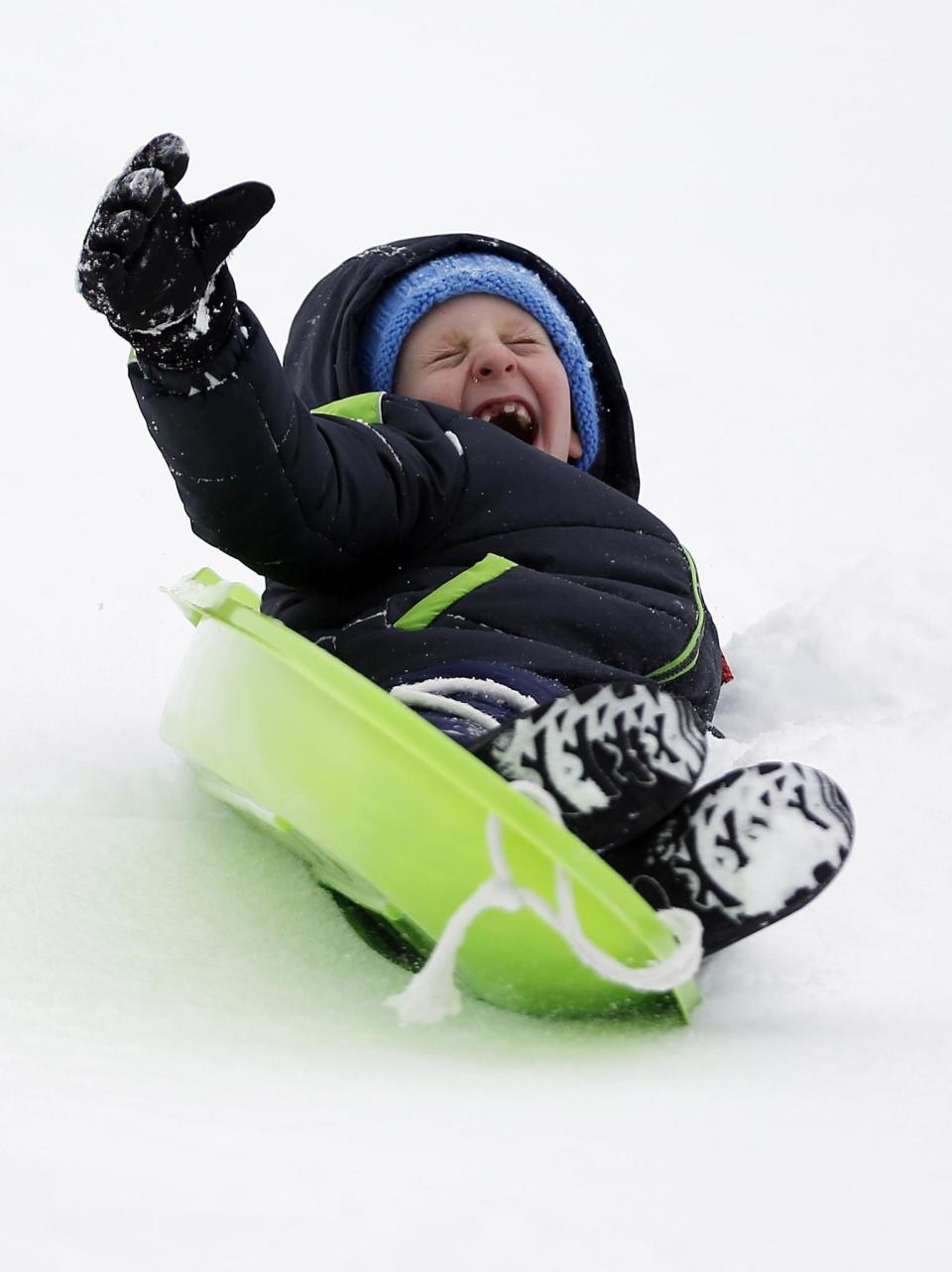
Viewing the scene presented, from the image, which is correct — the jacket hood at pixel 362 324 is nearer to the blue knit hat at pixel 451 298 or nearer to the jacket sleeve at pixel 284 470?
the blue knit hat at pixel 451 298

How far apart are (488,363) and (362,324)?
18 cm

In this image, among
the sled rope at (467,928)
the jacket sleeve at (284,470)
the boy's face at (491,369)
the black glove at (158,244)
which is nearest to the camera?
the sled rope at (467,928)

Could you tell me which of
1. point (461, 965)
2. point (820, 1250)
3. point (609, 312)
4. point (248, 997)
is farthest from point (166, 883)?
point (609, 312)

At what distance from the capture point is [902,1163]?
0.64 m

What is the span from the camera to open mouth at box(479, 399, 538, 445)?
5.36 ft

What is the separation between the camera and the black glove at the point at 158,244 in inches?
37.8

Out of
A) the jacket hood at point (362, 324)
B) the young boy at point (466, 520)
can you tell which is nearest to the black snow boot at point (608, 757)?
the young boy at point (466, 520)

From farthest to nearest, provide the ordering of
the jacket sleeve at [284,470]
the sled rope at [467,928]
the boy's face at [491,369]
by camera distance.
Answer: the boy's face at [491,369] < the jacket sleeve at [284,470] < the sled rope at [467,928]

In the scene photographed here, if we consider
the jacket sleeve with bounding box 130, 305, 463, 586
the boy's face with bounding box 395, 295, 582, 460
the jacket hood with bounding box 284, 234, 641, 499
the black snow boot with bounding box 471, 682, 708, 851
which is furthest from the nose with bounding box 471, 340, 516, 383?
the black snow boot with bounding box 471, 682, 708, 851

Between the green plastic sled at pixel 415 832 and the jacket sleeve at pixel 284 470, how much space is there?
16cm

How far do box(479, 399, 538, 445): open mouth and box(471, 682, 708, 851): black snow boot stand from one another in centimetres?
77

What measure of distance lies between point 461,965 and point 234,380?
1.59ft

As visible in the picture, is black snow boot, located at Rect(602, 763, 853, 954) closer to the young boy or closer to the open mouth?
the young boy

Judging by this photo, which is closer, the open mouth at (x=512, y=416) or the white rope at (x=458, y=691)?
the white rope at (x=458, y=691)
